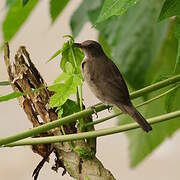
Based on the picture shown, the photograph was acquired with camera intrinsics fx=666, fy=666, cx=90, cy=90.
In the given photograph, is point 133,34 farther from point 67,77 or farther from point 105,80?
point 67,77

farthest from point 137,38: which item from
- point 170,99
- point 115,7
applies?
point 115,7

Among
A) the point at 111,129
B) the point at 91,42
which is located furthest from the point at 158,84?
the point at 91,42

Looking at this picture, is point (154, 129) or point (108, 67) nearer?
point (108, 67)

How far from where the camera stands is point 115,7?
1.77ft

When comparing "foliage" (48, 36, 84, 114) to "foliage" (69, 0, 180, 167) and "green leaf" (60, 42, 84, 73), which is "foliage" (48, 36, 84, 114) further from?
"foliage" (69, 0, 180, 167)

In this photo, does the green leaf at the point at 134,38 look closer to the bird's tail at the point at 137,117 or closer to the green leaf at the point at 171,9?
the bird's tail at the point at 137,117

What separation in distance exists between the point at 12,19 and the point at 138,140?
24cm

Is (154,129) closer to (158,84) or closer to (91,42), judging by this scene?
(91,42)

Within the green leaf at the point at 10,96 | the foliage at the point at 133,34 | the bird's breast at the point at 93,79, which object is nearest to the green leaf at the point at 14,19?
the foliage at the point at 133,34

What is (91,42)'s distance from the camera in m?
0.81

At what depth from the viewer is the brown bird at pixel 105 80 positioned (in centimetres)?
71

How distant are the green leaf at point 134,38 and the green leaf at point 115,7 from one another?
228 millimetres

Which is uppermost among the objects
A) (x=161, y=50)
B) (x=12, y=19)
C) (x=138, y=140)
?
(x=12, y=19)

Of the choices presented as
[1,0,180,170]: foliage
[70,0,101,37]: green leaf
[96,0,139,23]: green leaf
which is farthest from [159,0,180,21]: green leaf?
[70,0,101,37]: green leaf
